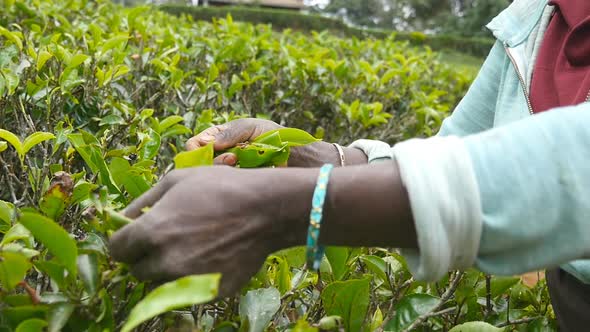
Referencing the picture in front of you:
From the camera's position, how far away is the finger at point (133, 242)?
0.80m

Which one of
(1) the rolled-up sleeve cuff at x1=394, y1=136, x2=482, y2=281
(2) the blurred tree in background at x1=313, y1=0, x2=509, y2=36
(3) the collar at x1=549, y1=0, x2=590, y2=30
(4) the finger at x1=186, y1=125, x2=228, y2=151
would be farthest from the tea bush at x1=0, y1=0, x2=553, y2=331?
(2) the blurred tree in background at x1=313, y1=0, x2=509, y2=36

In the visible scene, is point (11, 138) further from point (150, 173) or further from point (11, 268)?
point (11, 268)

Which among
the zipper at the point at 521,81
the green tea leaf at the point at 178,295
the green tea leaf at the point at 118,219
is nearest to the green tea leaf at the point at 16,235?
the green tea leaf at the point at 118,219

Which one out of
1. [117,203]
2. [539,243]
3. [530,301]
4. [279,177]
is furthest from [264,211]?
[530,301]

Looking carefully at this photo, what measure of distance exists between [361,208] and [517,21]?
3.28 ft

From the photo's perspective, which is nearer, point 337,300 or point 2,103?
point 337,300

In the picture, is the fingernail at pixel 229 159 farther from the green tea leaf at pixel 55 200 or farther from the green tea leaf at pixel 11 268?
the green tea leaf at pixel 11 268

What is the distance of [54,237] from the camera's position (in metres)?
0.92

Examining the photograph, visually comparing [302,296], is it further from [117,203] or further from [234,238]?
[234,238]

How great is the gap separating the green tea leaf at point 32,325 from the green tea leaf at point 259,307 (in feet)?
1.05

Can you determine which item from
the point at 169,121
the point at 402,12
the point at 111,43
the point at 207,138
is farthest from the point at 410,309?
the point at 402,12

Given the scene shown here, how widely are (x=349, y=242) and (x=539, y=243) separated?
248 mm

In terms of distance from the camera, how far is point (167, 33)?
3148 mm

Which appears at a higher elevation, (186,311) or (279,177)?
(279,177)
